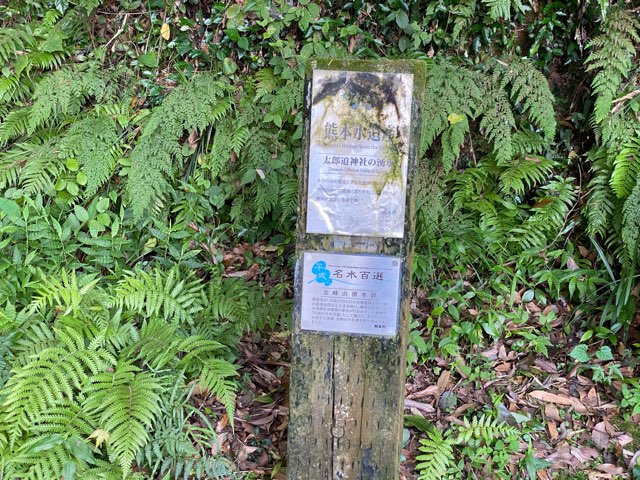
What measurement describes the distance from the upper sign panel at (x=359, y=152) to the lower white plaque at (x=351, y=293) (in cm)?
13

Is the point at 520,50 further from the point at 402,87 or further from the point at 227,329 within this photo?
the point at 227,329

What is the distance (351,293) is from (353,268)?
11 centimetres

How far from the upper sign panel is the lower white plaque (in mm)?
127

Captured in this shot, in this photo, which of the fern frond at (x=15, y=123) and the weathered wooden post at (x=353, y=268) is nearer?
the weathered wooden post at (x=353, y=268)

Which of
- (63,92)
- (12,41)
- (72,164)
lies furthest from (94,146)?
(12,41)

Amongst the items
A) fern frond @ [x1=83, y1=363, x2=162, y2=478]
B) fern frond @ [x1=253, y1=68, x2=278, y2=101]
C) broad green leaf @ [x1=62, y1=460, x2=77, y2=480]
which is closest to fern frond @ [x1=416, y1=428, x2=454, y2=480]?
fern frond @ [x1=83, y1=363, x2=162, y2=478]

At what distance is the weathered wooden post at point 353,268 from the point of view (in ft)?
7.23

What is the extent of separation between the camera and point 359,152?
2.23m

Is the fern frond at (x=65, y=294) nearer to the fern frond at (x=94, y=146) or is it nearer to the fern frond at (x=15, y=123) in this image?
the fern frond at (x=94, y=146)

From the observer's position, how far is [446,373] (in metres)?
3.31

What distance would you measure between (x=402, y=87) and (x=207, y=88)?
1967 millimetres

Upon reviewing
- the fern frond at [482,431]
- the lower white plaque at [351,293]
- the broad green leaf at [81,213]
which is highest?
the broad green leaf at [81,213]

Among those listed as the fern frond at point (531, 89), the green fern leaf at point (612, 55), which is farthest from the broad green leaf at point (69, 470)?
the green fern leaf at point (612, 55)

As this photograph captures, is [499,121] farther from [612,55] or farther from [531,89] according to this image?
[612,55]
